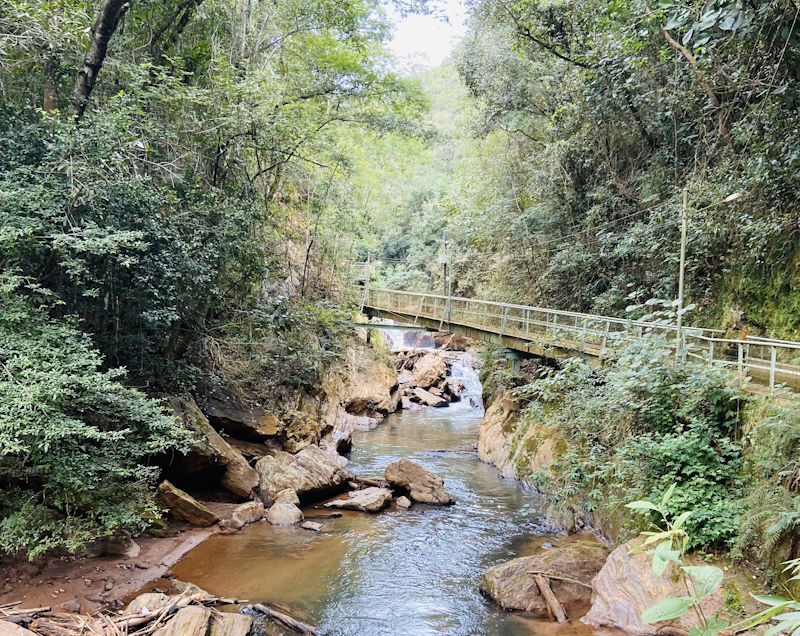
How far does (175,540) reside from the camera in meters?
7.50

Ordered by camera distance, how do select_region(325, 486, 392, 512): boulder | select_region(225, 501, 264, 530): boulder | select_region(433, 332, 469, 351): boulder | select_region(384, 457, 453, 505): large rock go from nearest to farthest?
Answer: select_region(225, 501, 264, 530): boulder → select_region(325, 486, 392, 512): boulder → select_region(384, 457, 453, 505): large rock → select_region(433, 332, 469, 351): boulder

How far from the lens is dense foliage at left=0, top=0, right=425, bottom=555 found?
5828mm

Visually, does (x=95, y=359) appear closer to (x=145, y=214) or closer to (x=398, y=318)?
(x=145, y=214)

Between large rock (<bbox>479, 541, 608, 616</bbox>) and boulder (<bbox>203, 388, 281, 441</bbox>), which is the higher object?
boulder (<bbox>203, 388, 281, 441</bbox>)

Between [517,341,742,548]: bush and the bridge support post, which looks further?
the bridge support post

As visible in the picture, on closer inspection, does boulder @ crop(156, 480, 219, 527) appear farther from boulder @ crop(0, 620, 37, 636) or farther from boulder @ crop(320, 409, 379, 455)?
boulder @ crop(320, 409, 379, 455)

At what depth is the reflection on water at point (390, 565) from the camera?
19.8ft

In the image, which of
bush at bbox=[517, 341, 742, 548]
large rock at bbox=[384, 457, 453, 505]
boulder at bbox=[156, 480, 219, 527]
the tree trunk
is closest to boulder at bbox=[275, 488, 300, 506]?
boulder at bbox=[156, 480, 219, 527]

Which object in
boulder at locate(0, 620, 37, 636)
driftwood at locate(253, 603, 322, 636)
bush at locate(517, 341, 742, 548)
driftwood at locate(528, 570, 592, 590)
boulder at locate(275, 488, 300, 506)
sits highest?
bush at locate(517, 341, 742, 548)

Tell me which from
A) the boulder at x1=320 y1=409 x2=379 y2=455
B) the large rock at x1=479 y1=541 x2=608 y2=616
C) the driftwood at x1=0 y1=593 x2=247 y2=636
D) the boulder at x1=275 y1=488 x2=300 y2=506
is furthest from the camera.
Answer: the boulder at x1=320 y1=409 x2=379 y2=455

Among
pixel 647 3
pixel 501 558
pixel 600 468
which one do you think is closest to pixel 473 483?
pixel 501 558

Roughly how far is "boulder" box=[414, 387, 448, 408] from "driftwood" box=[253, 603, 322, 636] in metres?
14.1

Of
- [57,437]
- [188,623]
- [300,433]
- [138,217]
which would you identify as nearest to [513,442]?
[300,433]

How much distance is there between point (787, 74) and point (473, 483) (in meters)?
8.58
